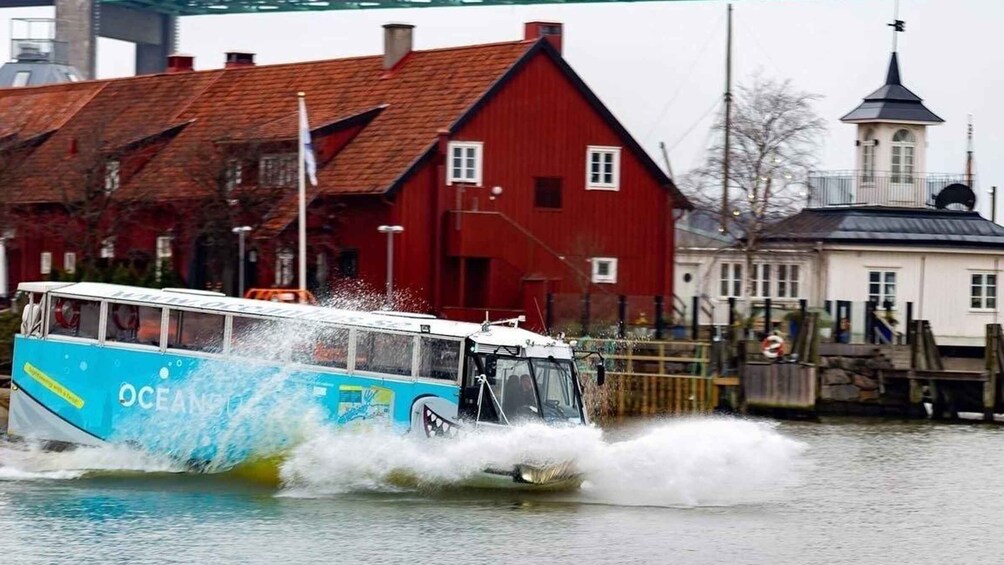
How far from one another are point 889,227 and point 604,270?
17.4 m

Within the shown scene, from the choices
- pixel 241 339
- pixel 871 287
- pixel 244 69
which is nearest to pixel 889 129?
pixel 871 287

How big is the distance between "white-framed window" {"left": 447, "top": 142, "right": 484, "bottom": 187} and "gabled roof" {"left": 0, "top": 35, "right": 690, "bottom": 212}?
0.75 meters

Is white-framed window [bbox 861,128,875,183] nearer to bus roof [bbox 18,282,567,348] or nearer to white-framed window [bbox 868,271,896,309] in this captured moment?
white-framed window [bbox 868,271,896,309]

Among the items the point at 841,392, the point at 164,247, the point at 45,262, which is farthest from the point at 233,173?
the point at 841,392

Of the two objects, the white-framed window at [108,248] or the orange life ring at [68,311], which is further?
the white-framed window at [108,248]

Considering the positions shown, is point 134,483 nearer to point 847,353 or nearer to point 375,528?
point 375,528

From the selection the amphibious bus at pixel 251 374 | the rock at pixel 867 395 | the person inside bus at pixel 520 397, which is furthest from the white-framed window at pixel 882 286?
the person inside bus at pixel 520 397

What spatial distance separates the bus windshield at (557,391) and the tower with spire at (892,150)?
45.6 metres

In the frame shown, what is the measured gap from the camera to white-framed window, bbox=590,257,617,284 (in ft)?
195

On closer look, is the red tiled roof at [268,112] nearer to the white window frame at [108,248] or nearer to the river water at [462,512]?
the white window frame at [108,248]

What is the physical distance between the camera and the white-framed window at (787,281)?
71.6 meters

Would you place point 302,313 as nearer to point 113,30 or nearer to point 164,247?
point 164,247

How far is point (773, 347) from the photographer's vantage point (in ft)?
176

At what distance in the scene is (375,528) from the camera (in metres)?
29.3
